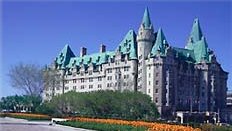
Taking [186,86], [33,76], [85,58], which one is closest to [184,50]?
[186,86]

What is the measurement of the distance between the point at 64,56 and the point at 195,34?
36627 millimetres

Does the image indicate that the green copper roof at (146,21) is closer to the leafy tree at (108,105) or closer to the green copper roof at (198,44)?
the green copper roof at (198,44)

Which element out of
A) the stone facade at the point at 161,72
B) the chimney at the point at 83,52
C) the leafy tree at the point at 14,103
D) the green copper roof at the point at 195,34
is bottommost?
the leafy tree at the point at 14,103

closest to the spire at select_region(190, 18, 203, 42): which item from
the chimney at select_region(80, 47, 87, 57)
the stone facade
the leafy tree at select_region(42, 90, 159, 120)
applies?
the stone facade

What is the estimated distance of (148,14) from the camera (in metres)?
93.7

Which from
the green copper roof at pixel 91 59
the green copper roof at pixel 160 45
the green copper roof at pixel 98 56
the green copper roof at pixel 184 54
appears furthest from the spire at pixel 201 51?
the green copper roof at pixel 91 59

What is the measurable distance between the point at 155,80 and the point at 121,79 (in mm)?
9661

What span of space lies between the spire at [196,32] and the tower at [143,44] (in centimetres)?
1850

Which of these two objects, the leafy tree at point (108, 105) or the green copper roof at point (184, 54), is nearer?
the leafy tree at point (108, 105)

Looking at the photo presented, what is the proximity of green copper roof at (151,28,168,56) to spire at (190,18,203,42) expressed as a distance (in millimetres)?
17546

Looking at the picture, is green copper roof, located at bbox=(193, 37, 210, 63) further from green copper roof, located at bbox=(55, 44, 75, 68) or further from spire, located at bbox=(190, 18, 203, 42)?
green copper roof, located at bbox=(55, 44, 75, 68)

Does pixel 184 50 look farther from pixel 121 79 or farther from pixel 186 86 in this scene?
pixel 121 79

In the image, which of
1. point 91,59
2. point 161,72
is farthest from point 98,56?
point 161,72

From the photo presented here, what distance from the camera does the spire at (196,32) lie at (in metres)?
106
